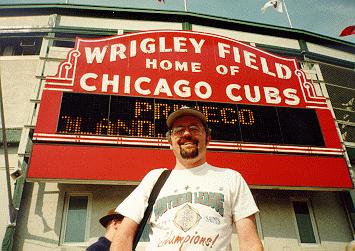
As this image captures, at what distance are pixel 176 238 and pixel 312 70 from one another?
33.1 ft

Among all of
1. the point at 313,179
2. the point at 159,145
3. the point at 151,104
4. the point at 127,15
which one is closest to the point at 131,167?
the point at 159,145

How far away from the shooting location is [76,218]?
282 inches

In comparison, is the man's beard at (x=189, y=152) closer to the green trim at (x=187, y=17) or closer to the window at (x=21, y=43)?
the window at (x=21, y=43)

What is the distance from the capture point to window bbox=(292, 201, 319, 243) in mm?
7757

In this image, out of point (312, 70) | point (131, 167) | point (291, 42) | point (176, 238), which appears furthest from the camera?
point (291, 42)

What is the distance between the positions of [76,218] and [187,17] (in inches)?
301

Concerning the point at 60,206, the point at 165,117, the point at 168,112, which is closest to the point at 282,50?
the point at 168,112

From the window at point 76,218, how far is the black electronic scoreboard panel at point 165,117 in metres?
1.75

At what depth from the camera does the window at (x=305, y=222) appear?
7757 mm

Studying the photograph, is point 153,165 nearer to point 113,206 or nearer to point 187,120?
point 113,206

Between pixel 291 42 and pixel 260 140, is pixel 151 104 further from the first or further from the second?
pixel 291 42

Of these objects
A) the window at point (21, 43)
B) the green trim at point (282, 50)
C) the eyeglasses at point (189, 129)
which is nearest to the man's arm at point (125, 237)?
the eyeglasses at point (189, 129)

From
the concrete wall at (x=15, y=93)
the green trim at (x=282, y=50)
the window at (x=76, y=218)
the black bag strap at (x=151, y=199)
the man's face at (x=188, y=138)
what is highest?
the green trim at (x=282, y=50)

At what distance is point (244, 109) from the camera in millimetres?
7559
